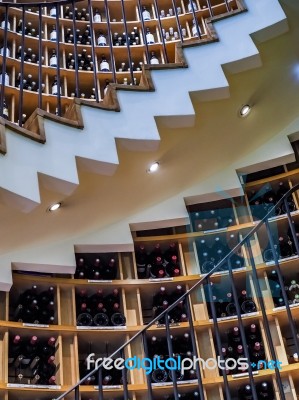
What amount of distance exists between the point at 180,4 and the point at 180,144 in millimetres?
2839

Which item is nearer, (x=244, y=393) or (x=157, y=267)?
(x=244, y=393)

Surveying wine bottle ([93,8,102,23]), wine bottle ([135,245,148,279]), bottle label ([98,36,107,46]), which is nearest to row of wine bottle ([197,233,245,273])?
wine bottle ([135,245,148,279])

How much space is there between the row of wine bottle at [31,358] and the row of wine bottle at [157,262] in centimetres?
87

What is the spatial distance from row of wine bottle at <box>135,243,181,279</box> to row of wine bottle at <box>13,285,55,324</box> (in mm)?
703

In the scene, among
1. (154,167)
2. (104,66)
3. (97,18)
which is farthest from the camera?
(97,18)

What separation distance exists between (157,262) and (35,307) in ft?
3.13

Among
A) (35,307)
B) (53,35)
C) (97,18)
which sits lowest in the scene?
(35,307)

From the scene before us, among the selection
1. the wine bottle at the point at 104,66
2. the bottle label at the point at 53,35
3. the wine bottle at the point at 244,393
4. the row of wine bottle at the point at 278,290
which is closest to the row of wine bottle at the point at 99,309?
the wine bottle at the point at 244,393

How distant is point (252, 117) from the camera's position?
404 centimetres

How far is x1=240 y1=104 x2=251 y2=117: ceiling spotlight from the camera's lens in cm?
387

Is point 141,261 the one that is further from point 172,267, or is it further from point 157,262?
point 172,267

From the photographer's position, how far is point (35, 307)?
385 cm

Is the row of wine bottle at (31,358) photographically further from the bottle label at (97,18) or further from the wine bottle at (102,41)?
the bottle label at (97,18)

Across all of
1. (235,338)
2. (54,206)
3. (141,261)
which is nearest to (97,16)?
(141,261)
